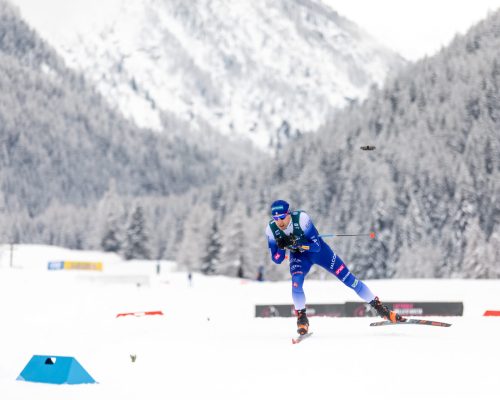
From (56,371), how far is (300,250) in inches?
156

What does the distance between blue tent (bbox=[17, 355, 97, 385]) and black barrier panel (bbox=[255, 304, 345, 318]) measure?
37.9 feet

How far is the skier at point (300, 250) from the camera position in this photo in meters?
9.94

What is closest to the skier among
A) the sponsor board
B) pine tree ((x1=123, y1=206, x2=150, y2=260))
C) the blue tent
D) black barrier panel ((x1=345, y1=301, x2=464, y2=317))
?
the blue tent

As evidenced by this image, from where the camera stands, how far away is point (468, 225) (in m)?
83.0

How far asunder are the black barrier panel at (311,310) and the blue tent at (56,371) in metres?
11.5

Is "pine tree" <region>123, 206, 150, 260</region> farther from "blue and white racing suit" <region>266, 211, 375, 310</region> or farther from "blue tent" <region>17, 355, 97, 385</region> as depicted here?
A: "blue tent" <region>17, 355, 97, 385</region>

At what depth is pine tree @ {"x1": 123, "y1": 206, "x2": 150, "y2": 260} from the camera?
94.4 meters

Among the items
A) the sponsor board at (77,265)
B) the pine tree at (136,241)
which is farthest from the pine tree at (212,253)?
the pine tree at (136,241)

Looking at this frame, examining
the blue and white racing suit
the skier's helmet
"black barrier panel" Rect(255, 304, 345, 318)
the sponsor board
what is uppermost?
the sponsor board

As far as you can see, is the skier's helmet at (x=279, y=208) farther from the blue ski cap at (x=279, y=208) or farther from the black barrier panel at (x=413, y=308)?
the black barrier panel at (x=413, y=308)

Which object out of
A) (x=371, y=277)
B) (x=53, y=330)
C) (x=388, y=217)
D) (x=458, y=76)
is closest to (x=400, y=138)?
(x=458, y=76)

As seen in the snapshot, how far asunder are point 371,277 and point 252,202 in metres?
46.8

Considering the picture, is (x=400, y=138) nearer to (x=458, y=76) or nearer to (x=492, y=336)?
(x=458, y=76)

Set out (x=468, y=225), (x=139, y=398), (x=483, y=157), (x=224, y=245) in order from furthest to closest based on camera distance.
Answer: (x=483, y=157), (x=468, y=225), (x=224, y=245), (x=139, y=398)
